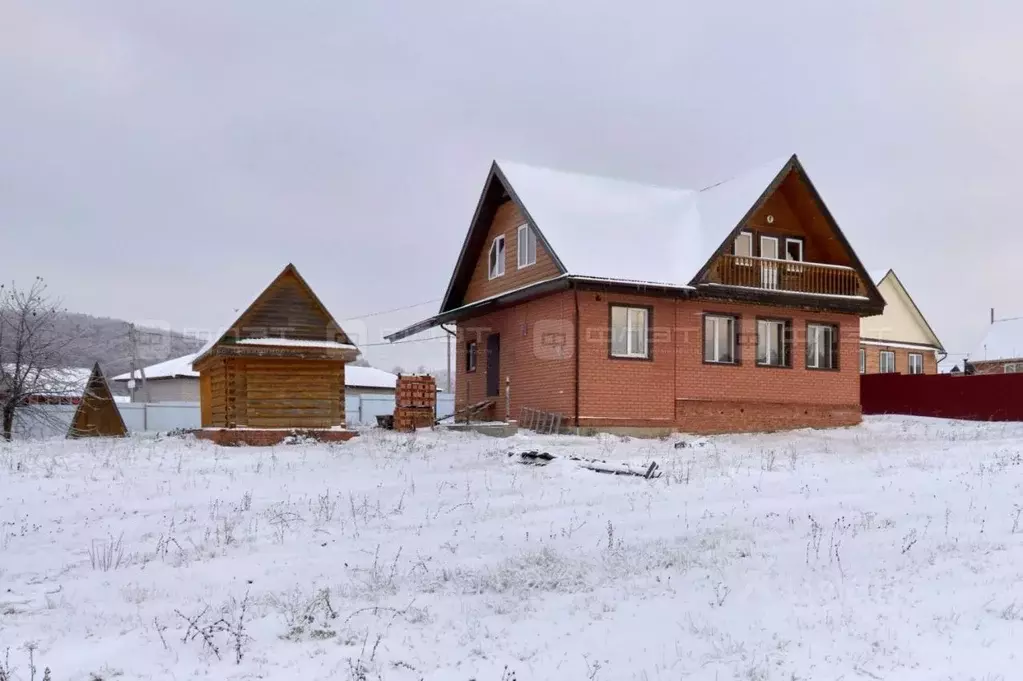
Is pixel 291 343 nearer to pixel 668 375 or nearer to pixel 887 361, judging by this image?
pixel 668 375

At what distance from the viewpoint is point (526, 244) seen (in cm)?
2362

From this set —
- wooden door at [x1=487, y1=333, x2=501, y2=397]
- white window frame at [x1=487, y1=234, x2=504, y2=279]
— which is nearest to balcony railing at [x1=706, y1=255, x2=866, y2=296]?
white window frame at [x1=487, y1=234, x2=504, y2=279]

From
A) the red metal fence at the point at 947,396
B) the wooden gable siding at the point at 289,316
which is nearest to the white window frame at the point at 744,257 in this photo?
the red metal fence at the point at 947,396

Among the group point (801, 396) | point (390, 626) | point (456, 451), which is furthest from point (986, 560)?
point (801, 396)

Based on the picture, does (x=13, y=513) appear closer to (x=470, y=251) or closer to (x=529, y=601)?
(x=529, y=601)

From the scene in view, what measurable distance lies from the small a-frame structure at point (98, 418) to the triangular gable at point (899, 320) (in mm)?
34573

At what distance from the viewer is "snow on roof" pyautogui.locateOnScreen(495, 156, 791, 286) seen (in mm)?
21281

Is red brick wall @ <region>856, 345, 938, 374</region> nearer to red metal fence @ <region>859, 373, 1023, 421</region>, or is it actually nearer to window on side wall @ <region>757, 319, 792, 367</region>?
red metal fence @ <region>859, 373, 1023, 421</region>

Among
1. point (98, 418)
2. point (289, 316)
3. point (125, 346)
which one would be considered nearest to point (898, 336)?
point (289, 316)

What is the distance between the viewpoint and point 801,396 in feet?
79.0

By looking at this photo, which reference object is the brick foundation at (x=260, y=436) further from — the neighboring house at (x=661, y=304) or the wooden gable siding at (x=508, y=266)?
the wooden gable siding at (x=508, y=266)

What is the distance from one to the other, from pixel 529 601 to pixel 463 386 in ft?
67.2

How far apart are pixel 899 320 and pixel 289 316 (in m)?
34.8

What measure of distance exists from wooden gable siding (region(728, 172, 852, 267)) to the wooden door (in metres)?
7.89
